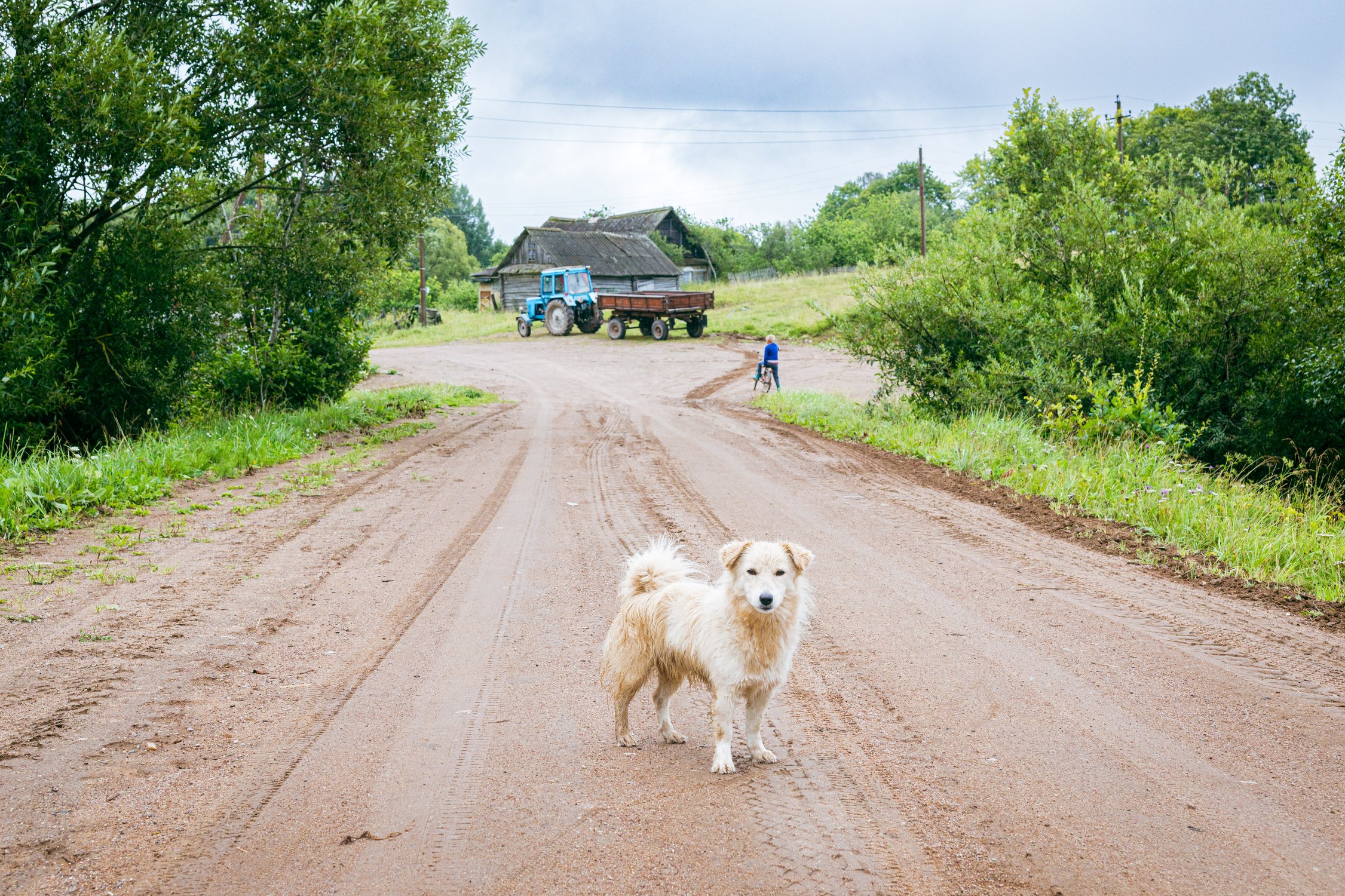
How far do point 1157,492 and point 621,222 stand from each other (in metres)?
60.9

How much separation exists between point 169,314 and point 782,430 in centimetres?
1057

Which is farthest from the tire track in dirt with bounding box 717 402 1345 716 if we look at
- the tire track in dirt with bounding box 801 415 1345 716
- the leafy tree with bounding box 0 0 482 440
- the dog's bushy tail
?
the leafy tree with bounding box 0 0 482 440

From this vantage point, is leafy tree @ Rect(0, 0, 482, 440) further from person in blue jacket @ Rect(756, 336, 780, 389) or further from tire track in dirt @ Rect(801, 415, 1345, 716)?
tire track in dirt @ Rect(801, 415, 1345, 716)

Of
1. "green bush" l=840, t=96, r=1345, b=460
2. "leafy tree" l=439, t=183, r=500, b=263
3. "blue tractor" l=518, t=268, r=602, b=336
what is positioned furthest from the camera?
"leafy tree" l=439, t=183, r=500, b=263

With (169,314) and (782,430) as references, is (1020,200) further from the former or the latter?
(169,314)

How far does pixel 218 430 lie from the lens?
14.0m

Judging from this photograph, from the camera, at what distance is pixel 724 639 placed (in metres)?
4.39

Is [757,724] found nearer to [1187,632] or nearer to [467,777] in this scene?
[467,777]

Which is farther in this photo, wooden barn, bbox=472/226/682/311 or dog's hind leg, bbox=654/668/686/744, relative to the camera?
wooden barn, bbox=472/226/682/311

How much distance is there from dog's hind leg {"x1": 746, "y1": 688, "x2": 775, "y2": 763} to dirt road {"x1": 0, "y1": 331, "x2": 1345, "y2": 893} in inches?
4.7

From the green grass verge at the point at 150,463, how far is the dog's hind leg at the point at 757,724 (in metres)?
7.40

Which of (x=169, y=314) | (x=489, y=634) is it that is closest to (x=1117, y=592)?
(x=489, y=634)

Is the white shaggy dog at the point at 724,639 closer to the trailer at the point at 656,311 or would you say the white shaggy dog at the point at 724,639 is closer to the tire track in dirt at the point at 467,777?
the tire track in dirt at the point at 467,777

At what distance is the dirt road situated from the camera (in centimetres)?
360
